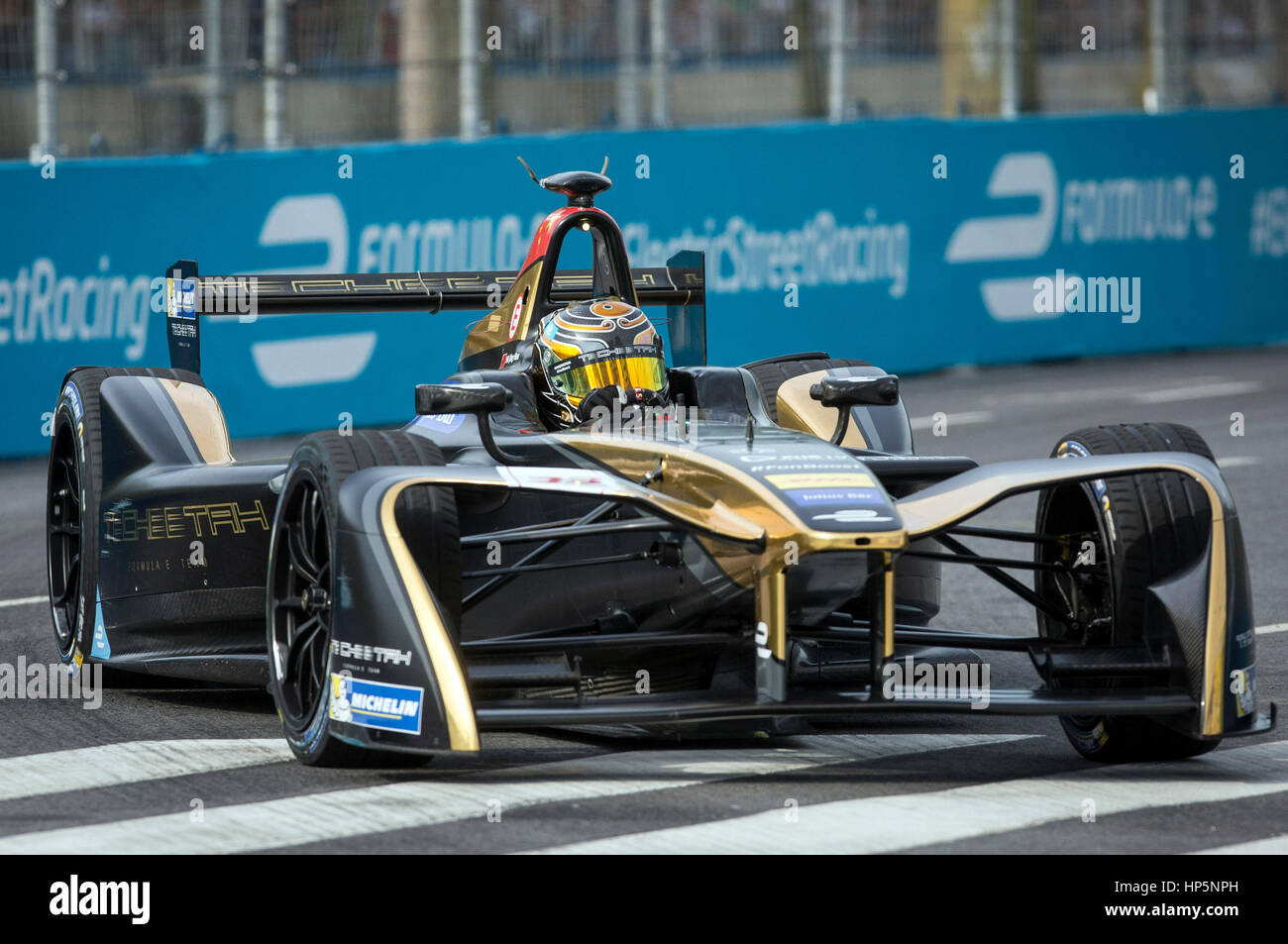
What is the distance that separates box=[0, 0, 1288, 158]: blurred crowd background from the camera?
14.5m

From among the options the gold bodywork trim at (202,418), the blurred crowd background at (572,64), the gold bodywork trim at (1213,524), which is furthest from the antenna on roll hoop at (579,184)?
the blurred crowd background at (572,64)

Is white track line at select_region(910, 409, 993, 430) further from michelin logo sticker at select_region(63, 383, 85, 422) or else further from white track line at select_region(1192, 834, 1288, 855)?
white track line at select_region(1192, 834, 1288, 855)

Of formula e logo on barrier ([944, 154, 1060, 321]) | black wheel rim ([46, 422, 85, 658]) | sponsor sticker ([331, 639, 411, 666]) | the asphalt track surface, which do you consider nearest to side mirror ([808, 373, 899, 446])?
the asphalt track surface

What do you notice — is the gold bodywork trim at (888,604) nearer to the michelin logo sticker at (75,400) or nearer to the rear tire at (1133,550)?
the rear tire at (1133,550)

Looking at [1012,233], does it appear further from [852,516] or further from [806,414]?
[852,516]

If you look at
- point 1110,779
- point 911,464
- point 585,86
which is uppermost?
point 585,86

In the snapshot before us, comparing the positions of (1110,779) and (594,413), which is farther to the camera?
(594,413)

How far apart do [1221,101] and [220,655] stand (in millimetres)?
16077

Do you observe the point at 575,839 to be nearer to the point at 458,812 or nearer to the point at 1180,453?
the point at 458,812

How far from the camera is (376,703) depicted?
560 cm

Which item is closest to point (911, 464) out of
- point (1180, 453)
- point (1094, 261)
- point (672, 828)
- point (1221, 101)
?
point (1180, 453)

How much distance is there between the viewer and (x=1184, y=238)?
19.8 meters

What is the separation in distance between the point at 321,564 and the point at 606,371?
1.47m

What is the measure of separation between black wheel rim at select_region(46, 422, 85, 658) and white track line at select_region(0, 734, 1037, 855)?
2640mm
